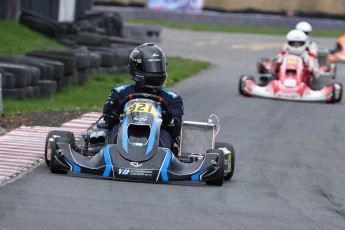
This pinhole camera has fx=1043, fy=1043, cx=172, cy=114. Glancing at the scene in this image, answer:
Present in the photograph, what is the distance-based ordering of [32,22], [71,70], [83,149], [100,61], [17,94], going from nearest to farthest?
1. [83,149]
2. [17,94]
3. [71,70]
4. [100,61]
5. [32,22]

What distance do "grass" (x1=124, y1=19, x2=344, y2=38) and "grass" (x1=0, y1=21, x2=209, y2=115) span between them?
13268 millimetres

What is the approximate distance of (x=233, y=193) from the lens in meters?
7.92

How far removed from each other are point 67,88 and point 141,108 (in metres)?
8.27

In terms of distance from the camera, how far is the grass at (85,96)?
44.4 feet

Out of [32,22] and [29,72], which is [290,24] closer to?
[32,22]

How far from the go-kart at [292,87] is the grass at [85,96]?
166 cm

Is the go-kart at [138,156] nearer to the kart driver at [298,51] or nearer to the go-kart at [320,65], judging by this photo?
the kart driver at [298,51]

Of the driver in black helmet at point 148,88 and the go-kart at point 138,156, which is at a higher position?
the driver in black helmet at point 148,88

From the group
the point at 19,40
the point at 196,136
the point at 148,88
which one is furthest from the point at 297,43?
the point at 148,88

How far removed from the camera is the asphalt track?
255 inches

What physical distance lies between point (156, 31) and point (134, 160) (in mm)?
19942

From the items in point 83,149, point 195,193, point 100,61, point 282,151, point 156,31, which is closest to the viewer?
point 195,193

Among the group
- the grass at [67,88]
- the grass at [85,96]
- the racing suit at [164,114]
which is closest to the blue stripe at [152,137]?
the racing suit at [164,114]

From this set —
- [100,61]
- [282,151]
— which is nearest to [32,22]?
[100,61]
